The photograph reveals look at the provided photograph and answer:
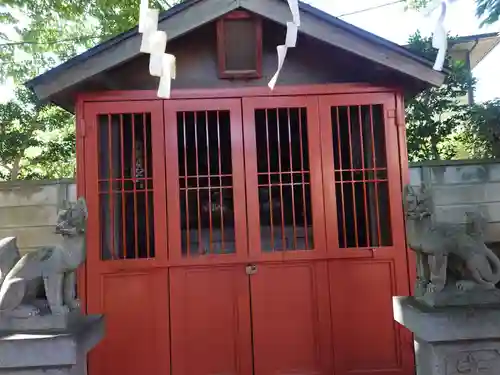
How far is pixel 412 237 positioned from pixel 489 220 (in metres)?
1.94

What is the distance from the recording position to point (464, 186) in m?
4.96

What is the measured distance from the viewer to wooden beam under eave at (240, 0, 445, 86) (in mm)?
4180

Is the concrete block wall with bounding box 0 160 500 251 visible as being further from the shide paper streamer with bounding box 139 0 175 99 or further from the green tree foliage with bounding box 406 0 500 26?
the shide paper streamer with bounding box 139 0 175 99

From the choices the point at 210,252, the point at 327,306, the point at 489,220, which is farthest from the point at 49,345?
the point at 489,220

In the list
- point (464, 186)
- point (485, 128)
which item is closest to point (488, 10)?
point (485, 128)

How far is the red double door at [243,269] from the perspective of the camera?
430 centimetres

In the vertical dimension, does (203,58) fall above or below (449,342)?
above

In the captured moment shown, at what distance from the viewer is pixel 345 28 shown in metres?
4.22

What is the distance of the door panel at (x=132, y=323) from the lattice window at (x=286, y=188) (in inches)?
44.2

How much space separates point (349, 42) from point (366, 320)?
2.43 metres

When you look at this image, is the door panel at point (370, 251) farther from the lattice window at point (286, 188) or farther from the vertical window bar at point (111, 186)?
the vertical window bar at point (111, 186)

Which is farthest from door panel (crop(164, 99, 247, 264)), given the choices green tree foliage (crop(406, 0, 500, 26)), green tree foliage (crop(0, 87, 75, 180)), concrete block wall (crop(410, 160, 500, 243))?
green tree foliage (crop(0, 87, 75, 180))

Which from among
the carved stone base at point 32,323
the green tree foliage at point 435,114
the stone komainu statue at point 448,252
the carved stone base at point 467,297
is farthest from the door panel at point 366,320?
the green tree foliage at point 435,114

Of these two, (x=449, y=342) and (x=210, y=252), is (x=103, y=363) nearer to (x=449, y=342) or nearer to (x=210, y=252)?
(x=210, y=252)
